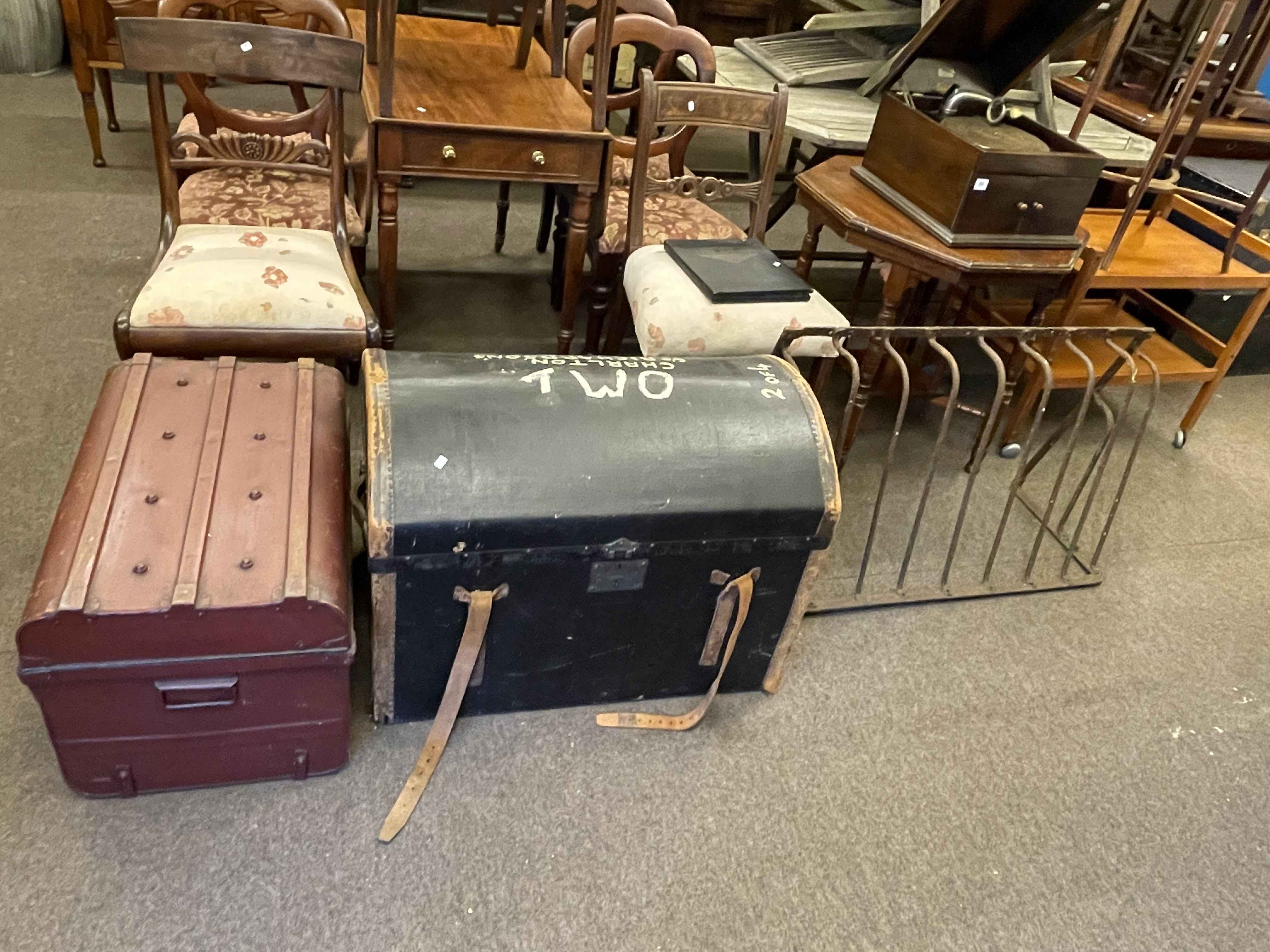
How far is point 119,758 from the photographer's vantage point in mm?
1336

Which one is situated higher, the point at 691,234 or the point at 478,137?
the point at 478,137

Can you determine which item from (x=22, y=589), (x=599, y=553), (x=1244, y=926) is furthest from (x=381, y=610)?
(x=1244, y=926)

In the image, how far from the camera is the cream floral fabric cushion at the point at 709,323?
1941mm

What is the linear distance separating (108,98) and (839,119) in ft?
8.72

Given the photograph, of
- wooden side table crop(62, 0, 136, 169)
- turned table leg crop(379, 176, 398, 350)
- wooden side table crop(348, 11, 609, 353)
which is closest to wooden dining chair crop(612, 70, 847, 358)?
wooden side table crop(348, 11, 609, 353)

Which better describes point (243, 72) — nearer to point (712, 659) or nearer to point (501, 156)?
point (501, 156)

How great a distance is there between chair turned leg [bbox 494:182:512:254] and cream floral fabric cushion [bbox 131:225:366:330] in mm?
1206

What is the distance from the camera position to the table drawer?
207cm

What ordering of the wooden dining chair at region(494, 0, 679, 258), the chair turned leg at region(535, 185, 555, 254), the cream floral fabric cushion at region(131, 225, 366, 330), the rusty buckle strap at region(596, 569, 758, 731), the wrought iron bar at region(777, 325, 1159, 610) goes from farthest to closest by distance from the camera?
the chair turned leg at region(535, 185, 555, 254) → the wooden dining chair at region(494, 0, 679, 258) → the wrought iron bar at region(777, 325, 1159, 610) → the cream floral fabric cushion at region(131, 225, 366, 330) → the rusty buckle strap at region(596, 569, 758, 731)

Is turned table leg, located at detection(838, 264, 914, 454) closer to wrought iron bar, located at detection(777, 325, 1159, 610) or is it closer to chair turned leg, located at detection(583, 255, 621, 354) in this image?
wrought iron bar, located at detection(777, 325, 1159, 610)

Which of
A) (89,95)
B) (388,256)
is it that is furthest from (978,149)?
(89,95)

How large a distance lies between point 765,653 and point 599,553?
0.45 m

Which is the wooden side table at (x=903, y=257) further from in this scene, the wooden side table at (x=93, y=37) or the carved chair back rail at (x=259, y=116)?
the wooden side table at (x=93, y=37)

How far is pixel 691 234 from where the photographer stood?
7.62 ft
